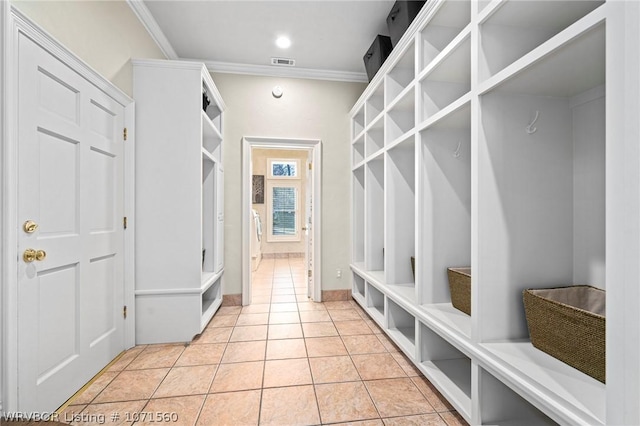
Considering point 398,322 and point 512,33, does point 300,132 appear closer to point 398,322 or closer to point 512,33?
point 398,322

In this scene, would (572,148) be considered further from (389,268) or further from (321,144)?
(321,144)

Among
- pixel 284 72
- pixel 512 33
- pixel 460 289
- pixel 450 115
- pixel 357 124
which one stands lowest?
pixel 460 289

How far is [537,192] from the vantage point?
4.95 ft

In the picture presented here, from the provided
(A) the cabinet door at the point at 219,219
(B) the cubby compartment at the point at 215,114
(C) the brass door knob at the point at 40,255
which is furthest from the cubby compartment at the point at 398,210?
(C) the brass door knob at the point at 40,255

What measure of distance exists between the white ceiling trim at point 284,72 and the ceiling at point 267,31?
0.04 ft

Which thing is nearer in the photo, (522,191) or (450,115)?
(522,191)

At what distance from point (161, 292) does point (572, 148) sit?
301 centimetres

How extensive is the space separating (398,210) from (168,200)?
200cm

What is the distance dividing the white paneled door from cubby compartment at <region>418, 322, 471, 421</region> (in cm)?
215

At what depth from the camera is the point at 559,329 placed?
126 cm

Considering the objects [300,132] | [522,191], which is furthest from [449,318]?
[300,132]

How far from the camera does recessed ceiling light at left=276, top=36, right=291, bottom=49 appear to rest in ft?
10.1

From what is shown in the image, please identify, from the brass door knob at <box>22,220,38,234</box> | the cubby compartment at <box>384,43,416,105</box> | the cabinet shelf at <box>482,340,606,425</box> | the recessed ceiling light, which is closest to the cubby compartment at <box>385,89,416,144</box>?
the cubby compartment at <box>384,43,416,105</box>
